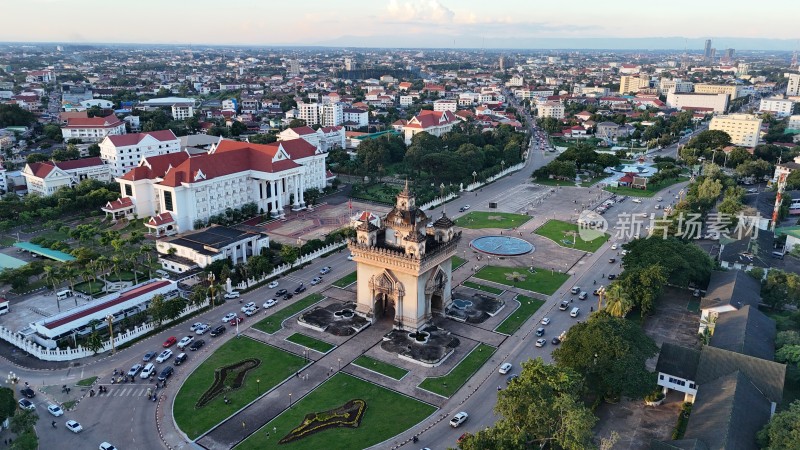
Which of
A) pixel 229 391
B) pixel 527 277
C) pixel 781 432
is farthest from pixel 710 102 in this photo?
pixel 229 391

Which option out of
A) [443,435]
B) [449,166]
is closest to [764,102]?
[449,166]

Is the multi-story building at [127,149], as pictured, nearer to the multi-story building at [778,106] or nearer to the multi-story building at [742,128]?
the multi-story building at [742,128]

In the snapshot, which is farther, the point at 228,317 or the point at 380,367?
the point at 228,317

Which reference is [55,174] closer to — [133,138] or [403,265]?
[133,138]

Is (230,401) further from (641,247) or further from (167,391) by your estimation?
Result: (641,247)

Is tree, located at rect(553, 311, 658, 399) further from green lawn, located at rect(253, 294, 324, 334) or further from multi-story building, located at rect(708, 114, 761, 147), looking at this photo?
multi-story building, located at rect(708, 114, 761, 147)

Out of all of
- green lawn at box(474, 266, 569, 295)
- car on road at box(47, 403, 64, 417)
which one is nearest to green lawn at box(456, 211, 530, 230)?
green lawn at box(474, 266, 569, 295)
